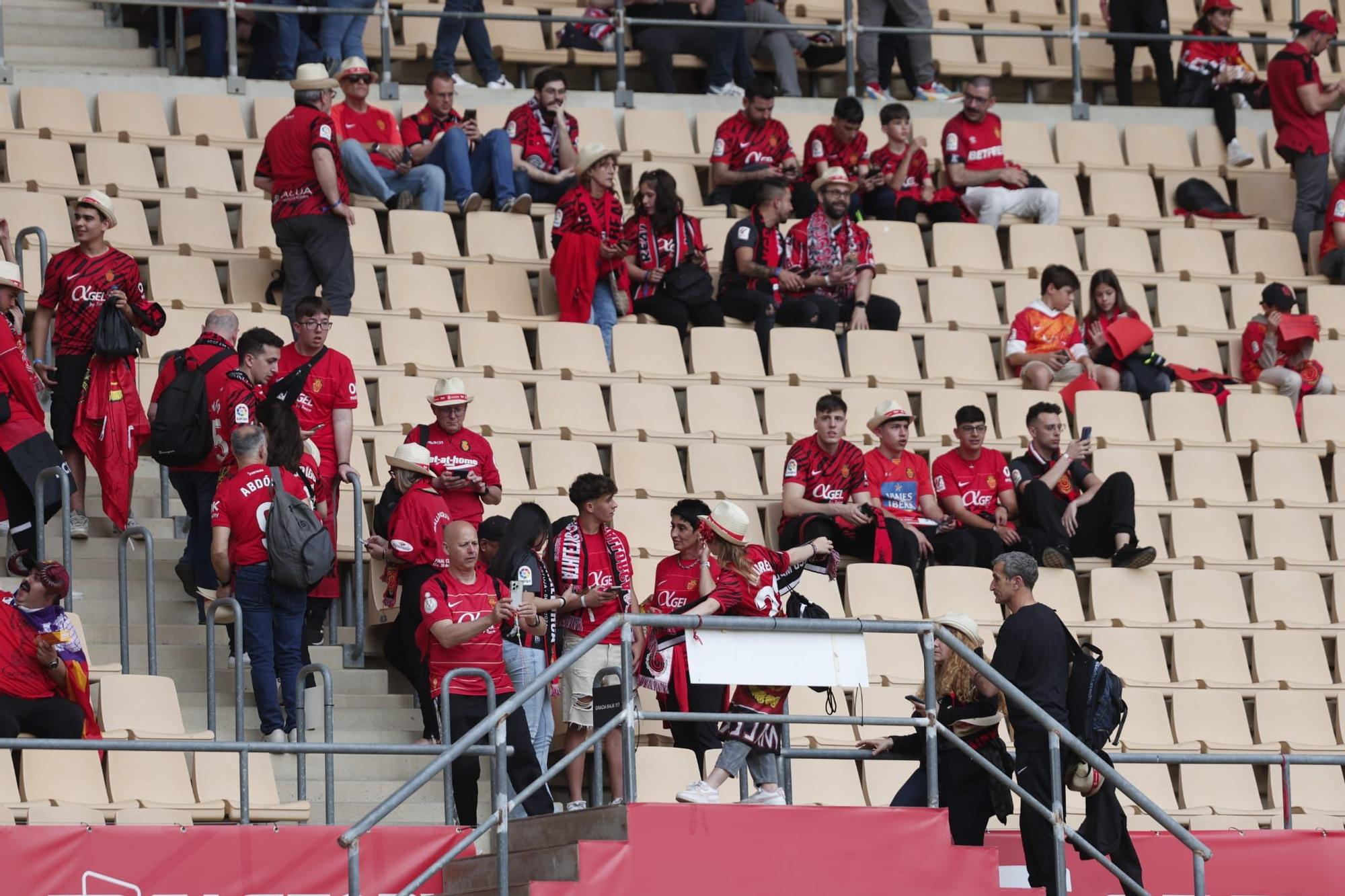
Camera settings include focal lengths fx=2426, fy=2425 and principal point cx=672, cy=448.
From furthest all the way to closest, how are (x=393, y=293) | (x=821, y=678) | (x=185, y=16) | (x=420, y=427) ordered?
(x=185, y=16) < (x=393, y=293) < (x=420, y=427) < (x=821, y=678)

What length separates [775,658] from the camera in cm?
880

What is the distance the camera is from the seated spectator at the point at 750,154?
1455cm

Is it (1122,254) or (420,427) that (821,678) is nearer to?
(420,427)

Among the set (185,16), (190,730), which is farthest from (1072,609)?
(185,16)

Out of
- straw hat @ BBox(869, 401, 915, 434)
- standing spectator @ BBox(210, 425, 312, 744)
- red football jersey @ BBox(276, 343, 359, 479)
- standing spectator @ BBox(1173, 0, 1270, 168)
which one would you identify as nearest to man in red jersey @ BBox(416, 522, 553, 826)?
standing spectator @ BBox(210, 425, 312, 744)

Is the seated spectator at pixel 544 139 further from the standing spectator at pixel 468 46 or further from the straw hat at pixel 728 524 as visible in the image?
the straw hat at pixel 728 524

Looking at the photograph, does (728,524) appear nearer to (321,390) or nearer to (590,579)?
(590,579)

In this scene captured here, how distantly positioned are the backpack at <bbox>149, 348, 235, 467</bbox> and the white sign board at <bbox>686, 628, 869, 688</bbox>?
122 inches

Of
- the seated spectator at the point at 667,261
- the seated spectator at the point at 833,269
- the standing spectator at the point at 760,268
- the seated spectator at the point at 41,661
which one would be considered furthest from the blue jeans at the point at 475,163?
the seated spectator at the point at 41,661

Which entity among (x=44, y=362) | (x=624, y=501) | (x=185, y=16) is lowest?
(x=624, y=501)

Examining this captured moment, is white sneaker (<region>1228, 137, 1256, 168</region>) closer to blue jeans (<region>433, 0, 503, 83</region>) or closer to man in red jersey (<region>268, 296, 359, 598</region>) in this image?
blue jeans (<region>433, 0, 503, 83</region>)

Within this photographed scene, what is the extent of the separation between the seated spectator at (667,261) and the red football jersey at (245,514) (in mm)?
3793

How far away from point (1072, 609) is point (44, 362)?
203 inches

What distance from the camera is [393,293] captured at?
1322cm
